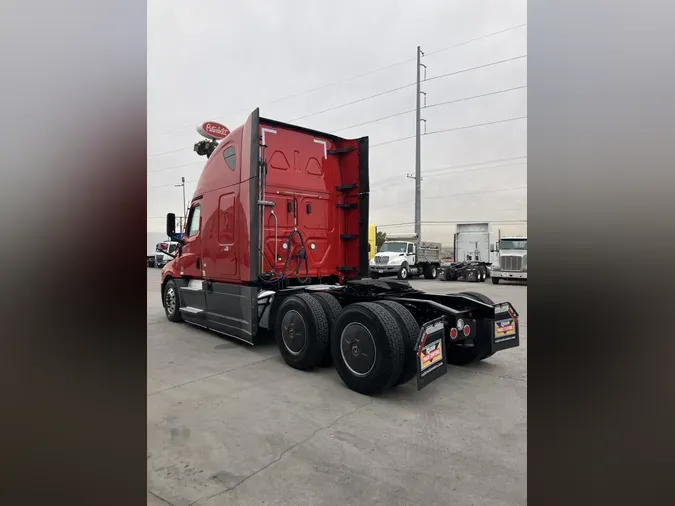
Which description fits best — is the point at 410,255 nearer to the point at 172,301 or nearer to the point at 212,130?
the point at 172,301

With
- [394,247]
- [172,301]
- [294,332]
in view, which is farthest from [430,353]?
[394,247]

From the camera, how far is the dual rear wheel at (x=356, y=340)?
13.0 feet

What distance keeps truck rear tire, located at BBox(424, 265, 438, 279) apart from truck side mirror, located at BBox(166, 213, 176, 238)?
18092 millimetres

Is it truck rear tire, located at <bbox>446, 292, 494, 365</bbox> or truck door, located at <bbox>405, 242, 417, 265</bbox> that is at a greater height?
truck door, located at <bbox>405, 242, 417, 265</bbox>

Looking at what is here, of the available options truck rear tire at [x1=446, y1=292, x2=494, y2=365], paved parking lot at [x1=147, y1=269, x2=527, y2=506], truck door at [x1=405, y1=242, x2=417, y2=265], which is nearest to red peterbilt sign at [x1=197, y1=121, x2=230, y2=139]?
paved parking lot at [x1=147, y1=269, x2=527, y2=506]

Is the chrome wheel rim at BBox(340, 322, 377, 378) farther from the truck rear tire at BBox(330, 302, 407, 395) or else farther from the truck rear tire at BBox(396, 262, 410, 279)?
the truck rear tire at BBox(396, 262, 410, 279)

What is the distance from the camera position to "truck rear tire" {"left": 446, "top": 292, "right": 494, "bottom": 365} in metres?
4.89

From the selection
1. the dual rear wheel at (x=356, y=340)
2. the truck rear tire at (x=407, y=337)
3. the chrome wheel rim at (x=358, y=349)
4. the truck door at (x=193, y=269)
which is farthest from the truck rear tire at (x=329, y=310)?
the truck door at (x=193, y=269)

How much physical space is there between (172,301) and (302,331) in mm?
4361

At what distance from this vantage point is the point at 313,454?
2.95 m
